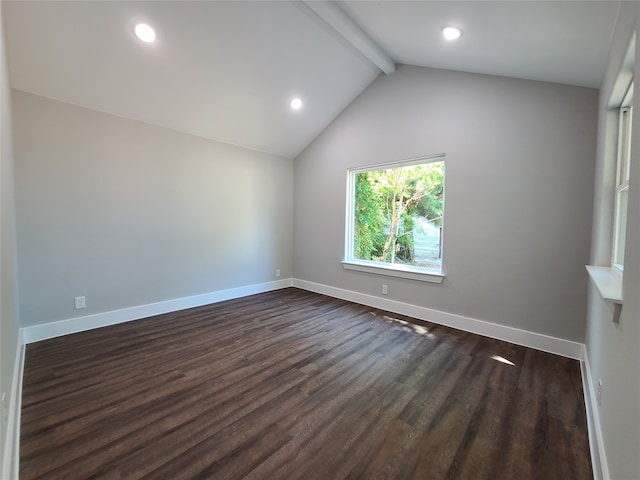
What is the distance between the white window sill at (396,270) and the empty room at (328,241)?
→ 0.14 feet

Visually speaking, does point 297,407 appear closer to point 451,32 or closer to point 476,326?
point 476,326

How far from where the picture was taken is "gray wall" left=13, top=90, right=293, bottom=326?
2.80m

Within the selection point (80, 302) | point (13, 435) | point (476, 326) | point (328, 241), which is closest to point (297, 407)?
point (13, 435)

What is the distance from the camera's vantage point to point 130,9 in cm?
230

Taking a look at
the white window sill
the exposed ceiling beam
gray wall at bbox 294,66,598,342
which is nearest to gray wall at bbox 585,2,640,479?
gray wall at bbox 294,66,598,342

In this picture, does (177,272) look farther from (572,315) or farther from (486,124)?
(572,315)

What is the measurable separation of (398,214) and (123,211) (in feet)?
11.4

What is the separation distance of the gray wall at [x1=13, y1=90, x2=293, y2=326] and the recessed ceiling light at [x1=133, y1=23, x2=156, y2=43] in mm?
1101

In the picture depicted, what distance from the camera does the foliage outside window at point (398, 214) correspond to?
361 centimetres

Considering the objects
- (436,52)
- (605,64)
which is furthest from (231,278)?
(605,64)

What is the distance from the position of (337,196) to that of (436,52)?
2.21 m

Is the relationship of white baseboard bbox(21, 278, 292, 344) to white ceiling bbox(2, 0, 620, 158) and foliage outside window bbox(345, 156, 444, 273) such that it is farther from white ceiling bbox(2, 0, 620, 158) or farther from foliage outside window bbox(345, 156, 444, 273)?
white ceiling bbox(2, 0, 620, 158)

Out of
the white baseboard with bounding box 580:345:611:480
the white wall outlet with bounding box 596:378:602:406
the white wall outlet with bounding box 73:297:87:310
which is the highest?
the white wall outlet with bounding box 73:297:87:310

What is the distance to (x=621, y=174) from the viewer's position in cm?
196
